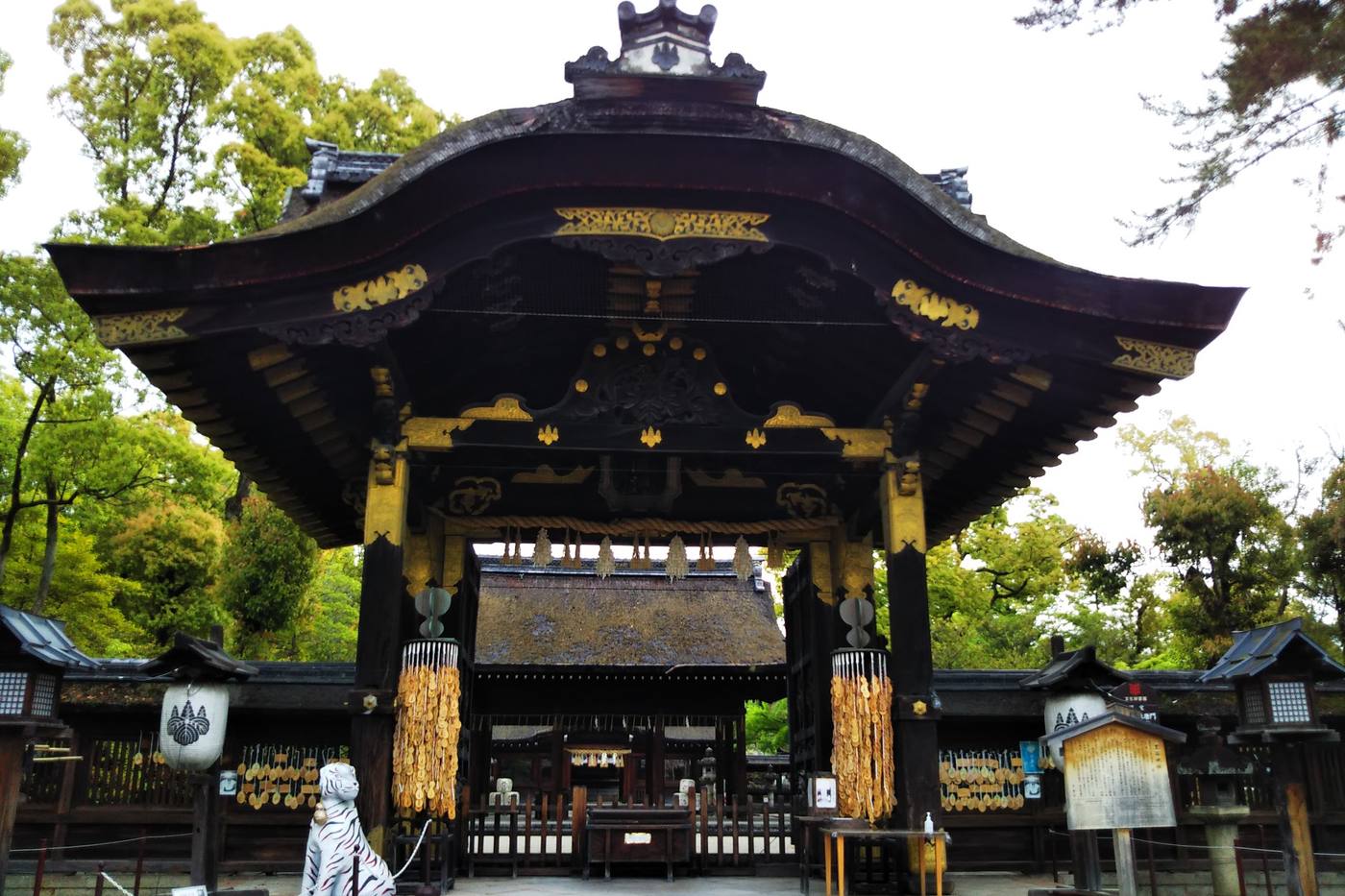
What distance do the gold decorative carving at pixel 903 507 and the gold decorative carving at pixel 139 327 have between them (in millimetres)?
5510

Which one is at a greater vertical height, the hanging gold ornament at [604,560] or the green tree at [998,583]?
the green tree at [998,583]

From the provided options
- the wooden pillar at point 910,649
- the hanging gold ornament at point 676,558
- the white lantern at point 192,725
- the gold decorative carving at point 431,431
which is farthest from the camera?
the hanging gold ornament at point 676,558

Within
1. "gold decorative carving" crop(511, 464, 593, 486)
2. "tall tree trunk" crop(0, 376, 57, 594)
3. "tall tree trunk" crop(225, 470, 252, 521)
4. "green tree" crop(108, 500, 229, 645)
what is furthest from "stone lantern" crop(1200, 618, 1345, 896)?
"green tree" crop(108, 500, 229, 645)

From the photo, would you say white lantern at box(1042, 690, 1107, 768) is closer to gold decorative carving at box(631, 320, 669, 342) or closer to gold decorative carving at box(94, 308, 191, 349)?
gold decorative carving at box(631, 320, 669, 342)

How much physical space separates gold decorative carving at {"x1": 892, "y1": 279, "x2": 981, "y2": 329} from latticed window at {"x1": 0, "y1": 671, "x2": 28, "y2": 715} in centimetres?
629

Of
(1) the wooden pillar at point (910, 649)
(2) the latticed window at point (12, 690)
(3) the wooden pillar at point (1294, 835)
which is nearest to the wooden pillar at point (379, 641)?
(2) the latticed window at point (12, 690)

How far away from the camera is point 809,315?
334 inches

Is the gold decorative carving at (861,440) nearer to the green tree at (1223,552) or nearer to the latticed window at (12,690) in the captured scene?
the latticed window at (12,690)

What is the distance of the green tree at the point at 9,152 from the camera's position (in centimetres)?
1853

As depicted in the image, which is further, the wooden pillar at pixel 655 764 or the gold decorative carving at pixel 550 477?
the wooden pillar at pixel 655 764

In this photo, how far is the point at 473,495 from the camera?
1036 centimetres

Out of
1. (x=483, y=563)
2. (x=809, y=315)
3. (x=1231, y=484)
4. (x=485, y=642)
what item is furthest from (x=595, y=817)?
(x=1231, y=484)

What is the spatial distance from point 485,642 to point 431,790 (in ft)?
40.9

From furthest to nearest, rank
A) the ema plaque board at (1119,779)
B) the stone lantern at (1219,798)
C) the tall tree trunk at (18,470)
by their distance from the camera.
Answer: the tall tree trunk at (18,470) < the stone lantern at (1219,798) < the ema plaque board at (1119,779)
